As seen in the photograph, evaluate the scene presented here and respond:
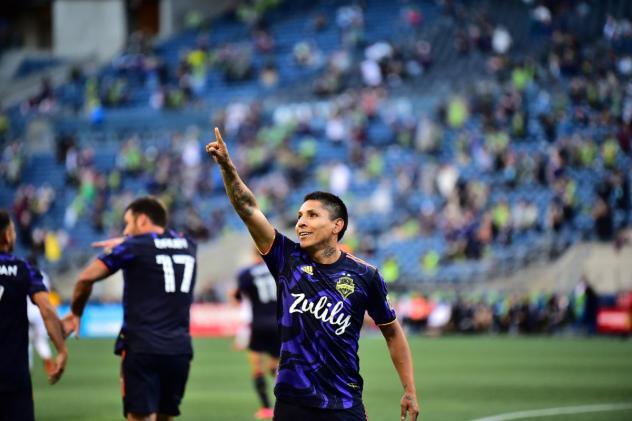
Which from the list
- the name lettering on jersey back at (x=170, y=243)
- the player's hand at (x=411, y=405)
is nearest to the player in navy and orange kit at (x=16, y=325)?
the name lettering on jersey back at (x=170, y=243)

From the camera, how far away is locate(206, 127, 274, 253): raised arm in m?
6.93

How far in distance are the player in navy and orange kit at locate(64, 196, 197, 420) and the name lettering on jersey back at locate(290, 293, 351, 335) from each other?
97.1 inches

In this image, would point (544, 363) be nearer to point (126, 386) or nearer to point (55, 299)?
point (126, 386)

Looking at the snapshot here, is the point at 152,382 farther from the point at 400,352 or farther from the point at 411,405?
the point at 411,405

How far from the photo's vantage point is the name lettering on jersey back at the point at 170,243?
962 centimetres

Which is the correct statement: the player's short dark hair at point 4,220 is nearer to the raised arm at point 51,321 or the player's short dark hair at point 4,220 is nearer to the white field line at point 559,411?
the raised arm at point 51,321

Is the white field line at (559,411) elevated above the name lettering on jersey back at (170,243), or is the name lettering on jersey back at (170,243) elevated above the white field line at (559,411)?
the name lettering on jersey back at (170,243)

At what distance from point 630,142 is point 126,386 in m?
27.2

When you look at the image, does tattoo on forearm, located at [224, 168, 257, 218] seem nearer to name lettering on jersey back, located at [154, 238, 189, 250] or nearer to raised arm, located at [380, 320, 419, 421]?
raised arm, located at [380, 320, 419, 421]

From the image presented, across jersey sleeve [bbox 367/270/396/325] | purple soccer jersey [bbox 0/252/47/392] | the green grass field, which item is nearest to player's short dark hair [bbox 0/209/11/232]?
purple soccer jersey [bbox 0/252/47/392]

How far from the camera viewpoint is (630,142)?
3403 cm

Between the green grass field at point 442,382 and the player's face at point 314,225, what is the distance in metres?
7.23

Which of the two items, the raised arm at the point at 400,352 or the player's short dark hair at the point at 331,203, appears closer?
the player's short dark hair at the point at 331,203

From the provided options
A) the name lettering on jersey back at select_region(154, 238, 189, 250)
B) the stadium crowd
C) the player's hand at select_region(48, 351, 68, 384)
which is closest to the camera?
the player's hand at select_region(48, 351, 68, 384)
